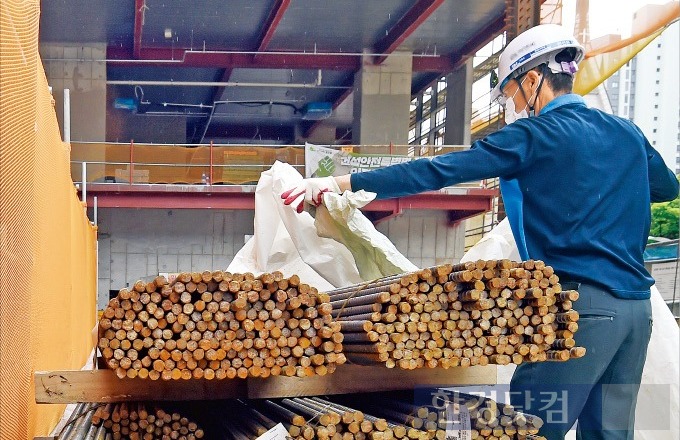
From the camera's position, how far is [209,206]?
63.5 feet

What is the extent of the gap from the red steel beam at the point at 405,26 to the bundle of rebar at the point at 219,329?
49.1 ft

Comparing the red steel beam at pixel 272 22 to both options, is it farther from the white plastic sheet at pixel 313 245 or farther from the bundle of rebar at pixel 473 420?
the bundle of rebar at pixel 473 420

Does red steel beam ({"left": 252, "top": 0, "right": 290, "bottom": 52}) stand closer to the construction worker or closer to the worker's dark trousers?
the construction worker

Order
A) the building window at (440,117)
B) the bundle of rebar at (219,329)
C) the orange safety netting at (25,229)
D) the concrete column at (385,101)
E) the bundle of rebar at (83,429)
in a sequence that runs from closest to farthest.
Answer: the orange safety netting at (25,229) < the bundle of rebar at (219,329) < the bundle of rebar at (83,429) < the concrete column at (385,101) < the building window at (440,117)

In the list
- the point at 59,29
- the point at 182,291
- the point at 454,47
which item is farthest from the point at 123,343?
the point at 454,47

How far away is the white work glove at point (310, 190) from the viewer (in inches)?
137

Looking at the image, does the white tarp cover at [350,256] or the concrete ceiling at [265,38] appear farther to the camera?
the concrete ceiling at [265,38]

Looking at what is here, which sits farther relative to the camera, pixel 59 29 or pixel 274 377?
pixel 59 29

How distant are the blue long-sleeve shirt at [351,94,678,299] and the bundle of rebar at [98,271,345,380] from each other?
61 cm

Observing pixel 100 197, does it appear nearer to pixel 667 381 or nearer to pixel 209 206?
pixel 209 206

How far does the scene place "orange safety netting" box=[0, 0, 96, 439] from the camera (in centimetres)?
290

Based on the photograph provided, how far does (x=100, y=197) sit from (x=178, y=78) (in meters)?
6.16

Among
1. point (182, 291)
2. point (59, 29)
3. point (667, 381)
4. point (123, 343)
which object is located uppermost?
point (59, 29)

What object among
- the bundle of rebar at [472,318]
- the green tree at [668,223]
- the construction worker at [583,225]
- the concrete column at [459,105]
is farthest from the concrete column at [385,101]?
the bundle of rebar at [472,318]
